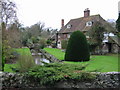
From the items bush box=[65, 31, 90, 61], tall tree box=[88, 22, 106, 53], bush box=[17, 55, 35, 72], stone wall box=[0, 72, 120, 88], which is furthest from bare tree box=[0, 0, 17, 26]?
tall tree box=[88, 22, 106, 53]

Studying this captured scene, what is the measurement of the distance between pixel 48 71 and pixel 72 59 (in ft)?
24.1

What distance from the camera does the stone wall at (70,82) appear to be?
20.2 ft

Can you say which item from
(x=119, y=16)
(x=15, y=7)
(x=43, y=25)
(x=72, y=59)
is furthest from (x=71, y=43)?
(x=43, y=25)

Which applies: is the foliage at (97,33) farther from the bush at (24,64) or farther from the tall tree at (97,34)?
the bush at (24,64)

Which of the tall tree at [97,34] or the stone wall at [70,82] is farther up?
the tall tree at [97,34]

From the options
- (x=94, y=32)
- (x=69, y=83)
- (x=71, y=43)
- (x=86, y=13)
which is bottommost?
(x=69, y=83)

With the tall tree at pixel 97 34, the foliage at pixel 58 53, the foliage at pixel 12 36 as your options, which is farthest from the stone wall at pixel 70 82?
the tall tree at pixel 97 34

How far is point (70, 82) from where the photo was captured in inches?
243

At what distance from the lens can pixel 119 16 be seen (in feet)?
73.5

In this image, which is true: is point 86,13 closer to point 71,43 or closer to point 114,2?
point 114,2

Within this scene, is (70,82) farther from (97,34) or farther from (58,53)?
(58,53)

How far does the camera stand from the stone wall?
6.17m

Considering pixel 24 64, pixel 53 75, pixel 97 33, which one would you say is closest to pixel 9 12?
pixel 24 64

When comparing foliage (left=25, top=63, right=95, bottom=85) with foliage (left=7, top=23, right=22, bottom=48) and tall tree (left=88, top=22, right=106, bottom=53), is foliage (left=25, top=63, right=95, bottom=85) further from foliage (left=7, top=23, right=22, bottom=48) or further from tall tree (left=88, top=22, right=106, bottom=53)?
tall tree (left=88, top=22, right=106, bottom=53)
